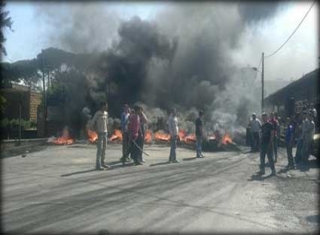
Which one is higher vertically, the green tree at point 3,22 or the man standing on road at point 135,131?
the green tree at point 3,22

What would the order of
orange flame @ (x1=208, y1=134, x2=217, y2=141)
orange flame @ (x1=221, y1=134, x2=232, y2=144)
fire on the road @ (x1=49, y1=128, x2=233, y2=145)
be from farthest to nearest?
fire on the road @ (x1=49, y1=128, x2=233, y2=145)
orange flame @ (x1=221, y1=134, x2=232, y2=144)
orange flame @ (x1=208, y1=134, x2=217, y2=141)

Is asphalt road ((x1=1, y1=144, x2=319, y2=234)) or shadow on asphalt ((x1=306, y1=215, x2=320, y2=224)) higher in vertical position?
asphalt road ((x1=1, y1=144, x2=319, y2=234))

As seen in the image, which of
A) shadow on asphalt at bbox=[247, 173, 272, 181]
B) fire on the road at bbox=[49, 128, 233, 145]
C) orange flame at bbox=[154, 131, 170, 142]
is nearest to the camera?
shadow on asphalt at bbox=[247, 173, 272, 181]

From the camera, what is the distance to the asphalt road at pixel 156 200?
21.4ft

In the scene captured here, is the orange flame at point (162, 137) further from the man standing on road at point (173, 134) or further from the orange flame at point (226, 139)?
the man standing on road at point (173, 134)

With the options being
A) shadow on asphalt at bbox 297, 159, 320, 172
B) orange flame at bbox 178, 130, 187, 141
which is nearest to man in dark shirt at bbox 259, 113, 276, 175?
shadow on asphalt at bbox 297, 159, 320, 172

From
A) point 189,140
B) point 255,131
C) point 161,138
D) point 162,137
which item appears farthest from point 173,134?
point 162,137

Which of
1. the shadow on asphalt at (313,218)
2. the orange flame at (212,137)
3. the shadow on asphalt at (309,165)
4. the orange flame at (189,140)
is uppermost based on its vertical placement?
the orange flame at (212,137)

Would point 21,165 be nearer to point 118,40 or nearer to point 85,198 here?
point 85,198

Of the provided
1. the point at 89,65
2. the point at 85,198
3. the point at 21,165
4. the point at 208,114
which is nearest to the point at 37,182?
the point at 85,198

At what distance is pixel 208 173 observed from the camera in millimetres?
11984

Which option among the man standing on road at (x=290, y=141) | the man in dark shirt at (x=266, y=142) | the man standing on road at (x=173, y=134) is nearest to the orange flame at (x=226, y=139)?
the man standing on road at (x=290, y=141)

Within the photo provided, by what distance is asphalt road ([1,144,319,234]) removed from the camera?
6520 mm

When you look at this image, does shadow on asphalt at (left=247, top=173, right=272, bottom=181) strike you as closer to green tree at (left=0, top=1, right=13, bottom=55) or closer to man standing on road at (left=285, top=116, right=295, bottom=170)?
man standing on road at (left=285, top=116, right=295, bottom=170)
